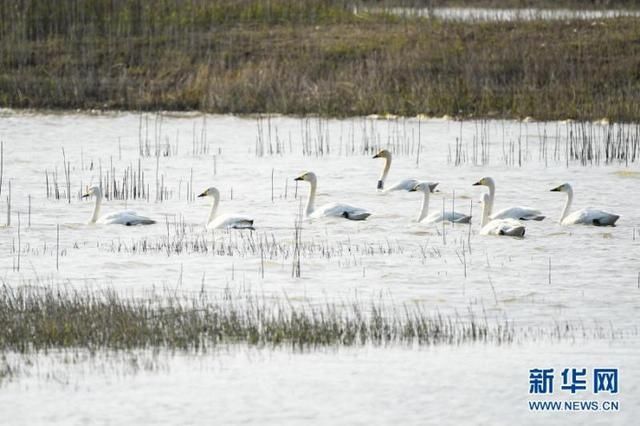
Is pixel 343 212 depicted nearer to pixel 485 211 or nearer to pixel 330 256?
pixel 485 211

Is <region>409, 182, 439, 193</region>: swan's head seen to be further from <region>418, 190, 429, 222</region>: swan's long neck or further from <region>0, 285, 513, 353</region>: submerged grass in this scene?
<region>0, 285, 513, 353</region>: submerged grass

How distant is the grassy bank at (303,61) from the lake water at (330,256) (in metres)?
0.55

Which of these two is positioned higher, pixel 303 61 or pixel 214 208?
pixel 303 61

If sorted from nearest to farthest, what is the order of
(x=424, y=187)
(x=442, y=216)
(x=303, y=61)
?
(x=442, y=216) → (x=424, y=187) → (x=303, y=61)

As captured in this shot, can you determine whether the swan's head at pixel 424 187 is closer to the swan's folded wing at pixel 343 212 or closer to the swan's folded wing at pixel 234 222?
the swan's folded wing at pixel 343 212

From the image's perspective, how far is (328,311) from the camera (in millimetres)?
9398

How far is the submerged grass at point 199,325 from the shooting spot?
8633mm

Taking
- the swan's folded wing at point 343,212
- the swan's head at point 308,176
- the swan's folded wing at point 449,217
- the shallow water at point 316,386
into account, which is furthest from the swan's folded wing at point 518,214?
the shallow water at point 316,386

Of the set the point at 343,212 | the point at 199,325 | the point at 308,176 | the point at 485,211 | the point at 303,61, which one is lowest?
the point at 343,212

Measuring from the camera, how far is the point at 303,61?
24203 millimetres

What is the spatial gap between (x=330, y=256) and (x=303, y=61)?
12387mm

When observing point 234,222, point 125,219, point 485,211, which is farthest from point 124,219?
point 485,211

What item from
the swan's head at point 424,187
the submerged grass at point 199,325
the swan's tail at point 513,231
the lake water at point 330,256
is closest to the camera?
the lake water at point 330,256

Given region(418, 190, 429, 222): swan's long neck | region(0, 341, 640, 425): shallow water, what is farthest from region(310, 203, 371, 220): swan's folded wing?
region(0, 341, 640, 425): shallow water
